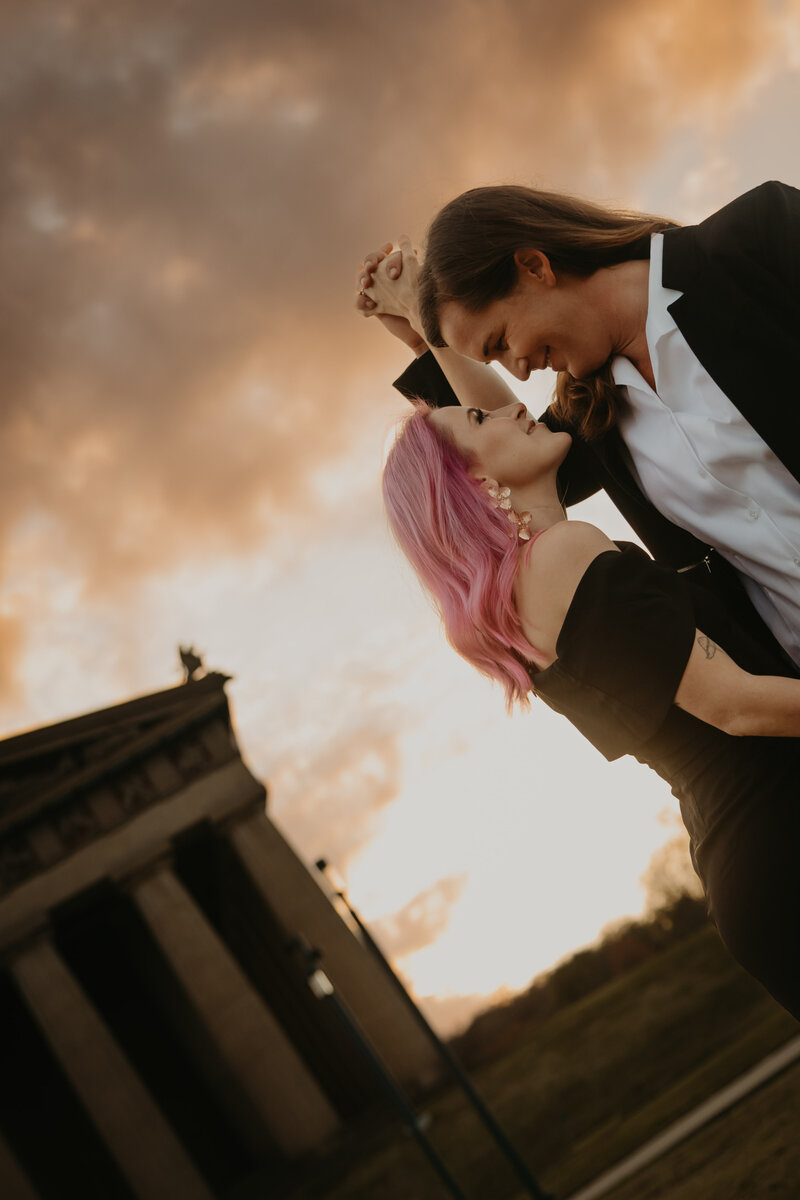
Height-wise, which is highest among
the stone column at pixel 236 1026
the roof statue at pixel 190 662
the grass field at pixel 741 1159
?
the roof statue at pixel 190 662

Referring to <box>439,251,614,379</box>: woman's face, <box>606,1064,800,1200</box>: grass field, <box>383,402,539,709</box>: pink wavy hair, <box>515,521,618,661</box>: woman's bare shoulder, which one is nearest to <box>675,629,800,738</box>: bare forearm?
<box>515,521,618,661</box>: woman's bare shoulder

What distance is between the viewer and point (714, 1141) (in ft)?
27.2

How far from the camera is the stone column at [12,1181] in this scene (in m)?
17.3

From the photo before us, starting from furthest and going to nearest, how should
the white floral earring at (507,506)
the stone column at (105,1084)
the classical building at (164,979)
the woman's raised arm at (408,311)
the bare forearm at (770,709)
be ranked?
the classical building at (164,979)
the stone column at (105,1084)
the woman's raised arm at (408,311)
the white floral earring at (507,506)
the bare forearm at (770,709)

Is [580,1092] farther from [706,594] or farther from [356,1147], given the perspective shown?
[706,594]

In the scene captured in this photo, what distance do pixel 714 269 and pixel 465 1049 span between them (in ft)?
136

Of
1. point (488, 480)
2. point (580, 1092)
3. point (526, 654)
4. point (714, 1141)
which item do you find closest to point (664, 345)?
point (488, 480)

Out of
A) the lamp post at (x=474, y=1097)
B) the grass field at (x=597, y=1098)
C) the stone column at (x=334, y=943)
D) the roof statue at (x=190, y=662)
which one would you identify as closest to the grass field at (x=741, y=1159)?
the grass field at (x=597, y=1098)

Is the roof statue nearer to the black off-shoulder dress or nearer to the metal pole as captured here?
the metal pole

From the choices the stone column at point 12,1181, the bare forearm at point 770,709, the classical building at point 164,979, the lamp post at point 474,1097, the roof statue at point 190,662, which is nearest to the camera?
the bare forearm at point 770,709

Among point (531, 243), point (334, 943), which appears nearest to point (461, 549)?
point (531, 243)

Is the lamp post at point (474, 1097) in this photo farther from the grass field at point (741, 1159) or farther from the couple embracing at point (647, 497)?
the couple embracing at point (647, 497)

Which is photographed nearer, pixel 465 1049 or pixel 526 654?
pixel 526 654

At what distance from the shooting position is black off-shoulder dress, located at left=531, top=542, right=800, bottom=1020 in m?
2.60
